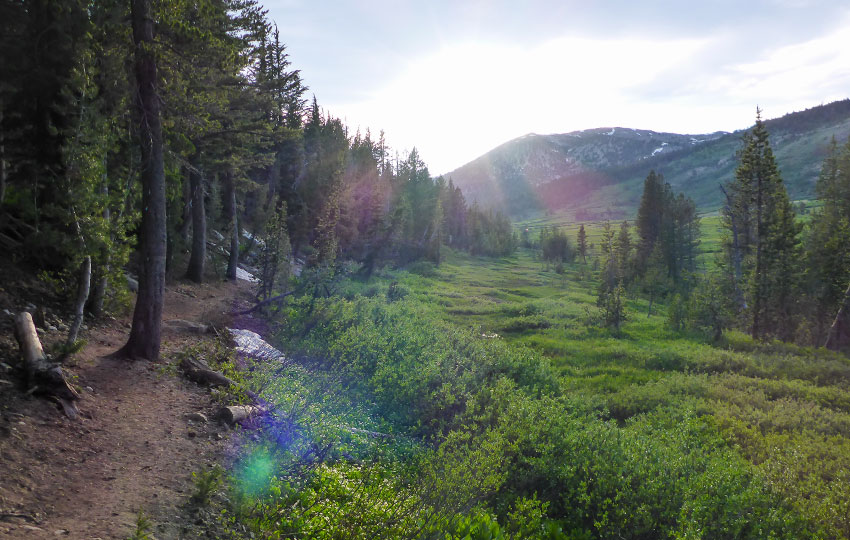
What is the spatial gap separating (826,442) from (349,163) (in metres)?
42.6

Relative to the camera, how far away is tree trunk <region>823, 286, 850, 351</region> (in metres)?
22.7

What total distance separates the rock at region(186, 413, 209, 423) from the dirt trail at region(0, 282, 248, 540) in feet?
0.27

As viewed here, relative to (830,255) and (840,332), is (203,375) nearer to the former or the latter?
(840,332)

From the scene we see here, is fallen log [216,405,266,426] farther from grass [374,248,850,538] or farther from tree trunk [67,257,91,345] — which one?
grass [374,248,850,538]

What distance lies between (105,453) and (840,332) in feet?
105

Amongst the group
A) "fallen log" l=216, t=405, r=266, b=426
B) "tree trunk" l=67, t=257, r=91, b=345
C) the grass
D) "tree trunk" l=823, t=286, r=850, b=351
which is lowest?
"tree trunk" l=823, t=286, r=850, b=351

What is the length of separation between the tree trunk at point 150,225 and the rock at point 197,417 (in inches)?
107

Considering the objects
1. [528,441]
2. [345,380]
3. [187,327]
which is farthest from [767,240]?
[187,327]

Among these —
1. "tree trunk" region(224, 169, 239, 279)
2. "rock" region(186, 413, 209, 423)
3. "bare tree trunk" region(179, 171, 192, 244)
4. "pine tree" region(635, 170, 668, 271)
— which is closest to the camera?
"rock" region(186, 413, 209, 423)

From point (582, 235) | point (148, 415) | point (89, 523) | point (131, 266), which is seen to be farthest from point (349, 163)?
point (582, 235)

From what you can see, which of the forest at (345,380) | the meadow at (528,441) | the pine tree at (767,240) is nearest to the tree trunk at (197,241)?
the forest at (345,380)

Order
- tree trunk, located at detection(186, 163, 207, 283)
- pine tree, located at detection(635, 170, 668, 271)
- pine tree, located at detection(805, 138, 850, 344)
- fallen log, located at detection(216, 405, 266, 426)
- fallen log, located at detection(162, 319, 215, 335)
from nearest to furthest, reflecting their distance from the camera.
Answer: fallen log, located at detection(216, 405, 266, 426) → fallen log, located at detection(162, 319, 215, 335) → tree trunk, located at detection(186, 163, 207, 283) → pine tree, located at detection(805, 138, 850, 344) → pine tree, located at detection(635, 170, 668, 271)

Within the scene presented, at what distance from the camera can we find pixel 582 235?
81938 millimetres

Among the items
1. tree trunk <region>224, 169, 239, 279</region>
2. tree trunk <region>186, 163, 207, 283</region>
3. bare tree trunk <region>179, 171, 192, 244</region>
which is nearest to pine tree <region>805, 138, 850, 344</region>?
tree trunk <region>224, 169, 239, 279</region>
